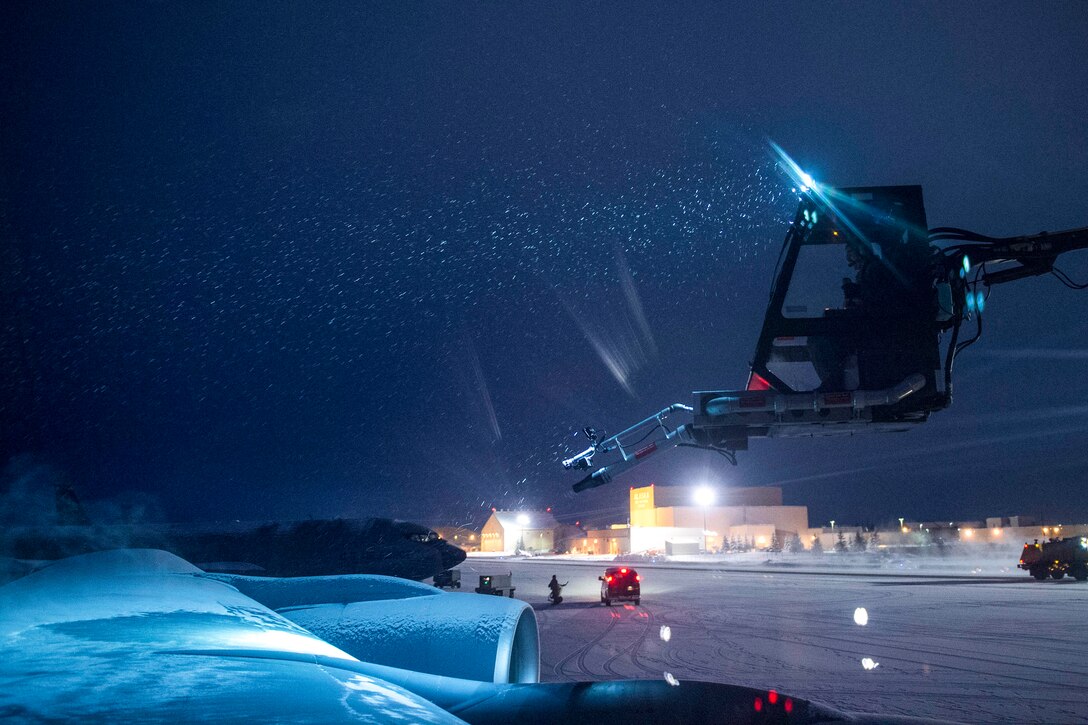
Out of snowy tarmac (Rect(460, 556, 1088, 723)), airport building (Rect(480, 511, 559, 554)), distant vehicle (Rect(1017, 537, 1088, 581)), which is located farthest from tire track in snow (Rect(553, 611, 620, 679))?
airport building (Rect(480, 511, 559, 554))

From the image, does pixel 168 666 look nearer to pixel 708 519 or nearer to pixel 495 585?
pixel 495 585

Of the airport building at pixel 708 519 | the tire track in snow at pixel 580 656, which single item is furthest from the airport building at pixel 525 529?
the tire track in snow at pixel 580 656

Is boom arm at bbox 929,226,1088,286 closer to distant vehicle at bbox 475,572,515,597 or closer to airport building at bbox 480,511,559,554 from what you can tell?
distant vehicle at bbox 475,572,515,597

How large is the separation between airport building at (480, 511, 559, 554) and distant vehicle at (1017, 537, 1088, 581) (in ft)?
306

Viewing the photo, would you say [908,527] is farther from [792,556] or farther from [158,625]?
[158,625]

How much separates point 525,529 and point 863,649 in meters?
116

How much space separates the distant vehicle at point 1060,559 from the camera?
129ft

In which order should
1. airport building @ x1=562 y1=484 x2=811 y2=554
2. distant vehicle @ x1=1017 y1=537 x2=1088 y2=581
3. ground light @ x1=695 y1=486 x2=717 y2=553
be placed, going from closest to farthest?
distant vehicle @ x1=1017 y1=537 x2=1088 y2=581 < ground light @ x1=695 y1=486 x2=717 y2=553 < airport building @ x1=562 y1=484 x2=811 y2=554

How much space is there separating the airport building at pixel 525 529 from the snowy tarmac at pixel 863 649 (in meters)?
102

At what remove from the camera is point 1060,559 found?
39875 mm

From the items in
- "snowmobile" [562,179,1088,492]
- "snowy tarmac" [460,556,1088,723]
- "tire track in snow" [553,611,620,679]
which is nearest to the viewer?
"snowmobile" [562,179,1088,492]

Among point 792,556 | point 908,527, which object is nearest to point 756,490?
point 792,556

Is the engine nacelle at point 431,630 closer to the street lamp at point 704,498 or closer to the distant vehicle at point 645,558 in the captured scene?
the distant vehicle at point 645,558

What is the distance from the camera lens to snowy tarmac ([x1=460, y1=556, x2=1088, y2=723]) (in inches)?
392
